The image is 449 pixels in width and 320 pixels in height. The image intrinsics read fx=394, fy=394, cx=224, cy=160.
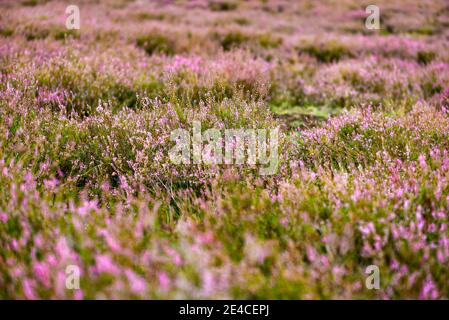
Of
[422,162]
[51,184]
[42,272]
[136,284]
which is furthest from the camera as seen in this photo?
[51,184]

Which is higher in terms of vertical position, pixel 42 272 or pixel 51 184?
pixel 51 184

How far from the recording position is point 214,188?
2.72 m

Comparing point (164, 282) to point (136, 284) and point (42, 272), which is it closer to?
point (136, 284)

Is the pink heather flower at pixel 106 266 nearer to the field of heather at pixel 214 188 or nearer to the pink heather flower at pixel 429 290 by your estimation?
the field of heather at pixel 214 188

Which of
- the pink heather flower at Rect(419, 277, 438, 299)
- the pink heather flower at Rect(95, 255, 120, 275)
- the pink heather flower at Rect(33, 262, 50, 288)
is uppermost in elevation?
the pink heather flower at Rect(95, 255, 120, 275)

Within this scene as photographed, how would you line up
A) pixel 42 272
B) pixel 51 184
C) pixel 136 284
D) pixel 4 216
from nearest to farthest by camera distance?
pixel 136 284 → pixel 42 272 → pixel 4 216 → pixel 51 184

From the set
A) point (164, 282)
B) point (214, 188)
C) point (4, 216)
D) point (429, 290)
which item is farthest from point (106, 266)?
Result: point (429, 290)

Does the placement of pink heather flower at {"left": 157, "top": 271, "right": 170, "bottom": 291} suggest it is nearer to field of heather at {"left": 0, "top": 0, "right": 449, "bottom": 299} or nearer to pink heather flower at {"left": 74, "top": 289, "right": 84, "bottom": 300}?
field of heather at {"left": 0, "top": 0, "right": 449, "bottom": 299}

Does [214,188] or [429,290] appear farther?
[214,188]

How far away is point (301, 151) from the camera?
138 inches

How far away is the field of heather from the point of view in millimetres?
1876

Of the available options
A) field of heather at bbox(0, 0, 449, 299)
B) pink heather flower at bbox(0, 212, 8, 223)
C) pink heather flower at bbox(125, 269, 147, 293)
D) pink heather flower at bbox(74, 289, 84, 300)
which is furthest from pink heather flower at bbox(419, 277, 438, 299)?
pink heather flower at bbox(0, 212, 8, 223)
